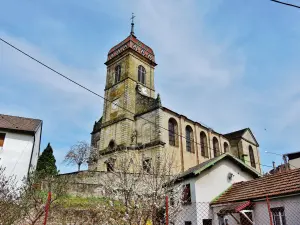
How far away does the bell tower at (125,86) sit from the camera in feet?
A: 98.3

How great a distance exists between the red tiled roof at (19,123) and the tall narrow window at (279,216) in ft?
58.8

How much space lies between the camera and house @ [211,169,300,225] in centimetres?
1182

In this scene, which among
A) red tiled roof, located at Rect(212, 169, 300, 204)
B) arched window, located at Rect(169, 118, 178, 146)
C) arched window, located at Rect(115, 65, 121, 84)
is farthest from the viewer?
arched window, located at Rect(115, 65, 121, 84)

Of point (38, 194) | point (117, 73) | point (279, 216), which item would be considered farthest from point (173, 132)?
point (279, 216)

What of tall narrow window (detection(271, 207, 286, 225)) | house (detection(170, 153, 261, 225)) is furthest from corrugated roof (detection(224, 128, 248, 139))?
tall narrow window (detection(271, 207, 286, 225))

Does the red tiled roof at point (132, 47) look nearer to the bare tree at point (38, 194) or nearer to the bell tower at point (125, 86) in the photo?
the bell tower at point (125, 86)

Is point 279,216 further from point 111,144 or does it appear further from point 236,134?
point 236,134

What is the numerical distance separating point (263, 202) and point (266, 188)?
970 mm

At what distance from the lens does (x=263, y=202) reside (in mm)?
12914

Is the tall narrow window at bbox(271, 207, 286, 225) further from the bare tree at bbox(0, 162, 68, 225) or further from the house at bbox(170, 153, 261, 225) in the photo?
the bare tree at bbox(0, 162, 68, 225)

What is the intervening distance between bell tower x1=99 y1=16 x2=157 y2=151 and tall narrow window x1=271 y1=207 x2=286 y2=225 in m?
18.1

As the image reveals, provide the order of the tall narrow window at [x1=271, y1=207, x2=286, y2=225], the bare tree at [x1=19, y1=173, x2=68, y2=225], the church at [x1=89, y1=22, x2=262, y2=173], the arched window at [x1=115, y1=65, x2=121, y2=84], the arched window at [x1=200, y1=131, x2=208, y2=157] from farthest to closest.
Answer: the arched window at [x1=115, y1=65, x2=121, y2=84] → the arched window at [x1=200, y1=131, x2=208, y2=157] → the church at [x1=89, y1=22, x2=262, y2=173] → the bare tree at [x1=19, y1=173, x2=68, y2=225] → the tall narrow window at [x1=271, y1=207, x2=286, y2=225]

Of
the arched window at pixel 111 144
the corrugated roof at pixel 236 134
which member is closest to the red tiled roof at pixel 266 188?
the arched window at pixel 111 144

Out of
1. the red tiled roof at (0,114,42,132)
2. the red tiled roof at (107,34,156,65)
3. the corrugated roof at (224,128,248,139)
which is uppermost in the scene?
the red tiled roof at (107,34,156,65)
